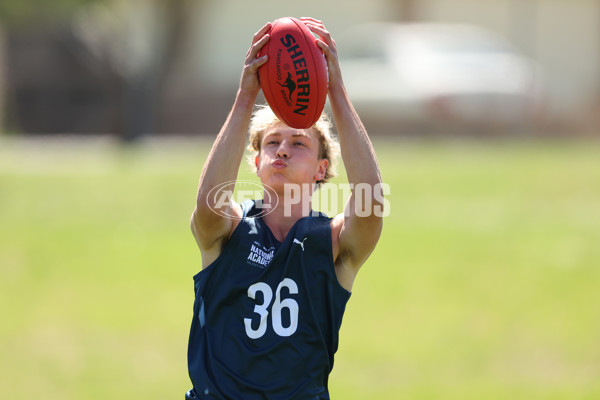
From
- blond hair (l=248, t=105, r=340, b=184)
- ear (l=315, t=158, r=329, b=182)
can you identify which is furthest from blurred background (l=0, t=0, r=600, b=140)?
ear (l=315, t=158, r=329, b=182)

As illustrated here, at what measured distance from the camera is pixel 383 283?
31.5 feet

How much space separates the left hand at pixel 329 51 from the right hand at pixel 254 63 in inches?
6.7

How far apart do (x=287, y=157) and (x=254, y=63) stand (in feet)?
1.22

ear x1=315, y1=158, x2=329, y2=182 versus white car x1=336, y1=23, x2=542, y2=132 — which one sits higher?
white car x1=336, y1=23, x2=542, y2=132

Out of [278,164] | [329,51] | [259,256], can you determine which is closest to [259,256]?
[259,256]

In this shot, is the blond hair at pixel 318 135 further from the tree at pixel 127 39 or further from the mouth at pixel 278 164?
the tree at pixel 127 39

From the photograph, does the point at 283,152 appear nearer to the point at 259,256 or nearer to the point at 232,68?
the point at 259,256

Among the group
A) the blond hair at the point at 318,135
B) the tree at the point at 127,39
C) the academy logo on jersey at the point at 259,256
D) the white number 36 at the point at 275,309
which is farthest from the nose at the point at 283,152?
the tree at the point at 127,39

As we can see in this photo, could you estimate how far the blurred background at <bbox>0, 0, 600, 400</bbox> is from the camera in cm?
809

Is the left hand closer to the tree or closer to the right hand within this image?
the right hand

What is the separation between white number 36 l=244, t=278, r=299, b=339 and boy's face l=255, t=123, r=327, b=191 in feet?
1.18

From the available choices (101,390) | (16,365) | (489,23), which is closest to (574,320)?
(101,390)

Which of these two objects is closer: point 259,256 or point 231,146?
point 231,146

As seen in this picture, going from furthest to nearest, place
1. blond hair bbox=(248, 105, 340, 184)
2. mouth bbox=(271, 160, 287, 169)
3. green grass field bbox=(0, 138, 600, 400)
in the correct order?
green grass field bbox=(0, 138, 600, 400), blond hair bbox=(248, 105, 340, 184), mouth bbox=(271, 160, 287, 169)
